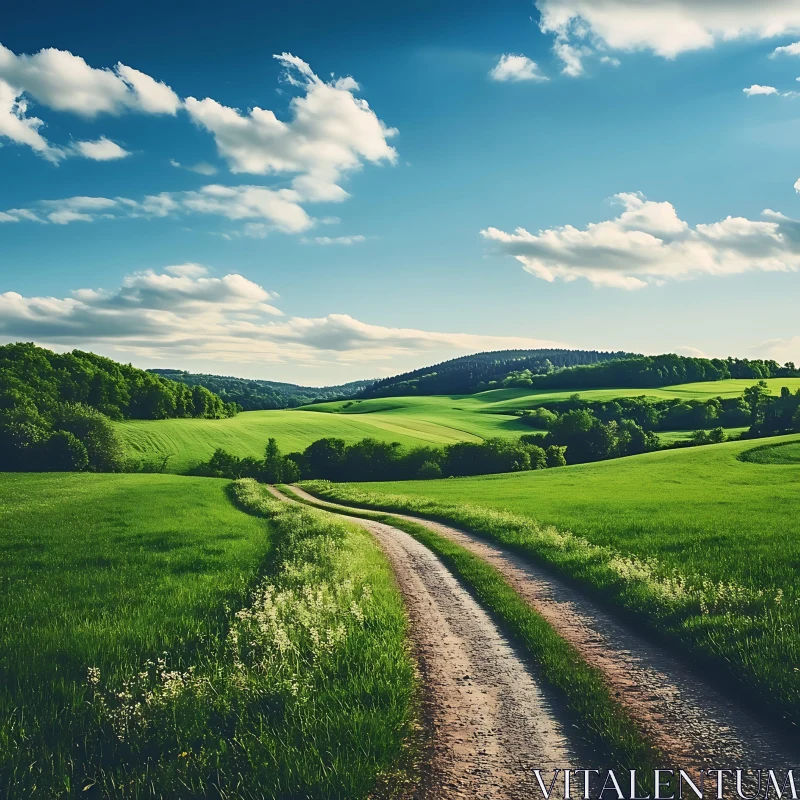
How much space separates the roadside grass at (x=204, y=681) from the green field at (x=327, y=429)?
71.4 meters

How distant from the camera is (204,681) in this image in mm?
7094

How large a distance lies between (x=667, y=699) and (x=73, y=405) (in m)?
83.7

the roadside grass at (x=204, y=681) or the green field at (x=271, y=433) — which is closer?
the roadside grass at (x=204, y=681)

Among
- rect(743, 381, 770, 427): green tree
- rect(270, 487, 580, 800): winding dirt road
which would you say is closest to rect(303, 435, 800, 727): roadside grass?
rect(270, 487, 580, 800): winding dirt road

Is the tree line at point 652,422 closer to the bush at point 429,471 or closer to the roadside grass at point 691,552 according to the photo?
the bush at point 429,471

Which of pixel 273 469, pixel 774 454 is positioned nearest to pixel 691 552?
pixel 774 454

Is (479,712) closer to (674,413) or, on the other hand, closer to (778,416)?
(778,416)

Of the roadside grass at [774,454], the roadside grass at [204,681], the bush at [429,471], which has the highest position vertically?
the roadside grass at [204,681]

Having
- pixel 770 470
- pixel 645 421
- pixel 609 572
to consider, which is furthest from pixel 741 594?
pixel 645 421

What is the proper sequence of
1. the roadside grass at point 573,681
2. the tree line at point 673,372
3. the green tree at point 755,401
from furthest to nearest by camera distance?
the tree line at point 673,372 → the green tree at point 755,401 → the roadside grass at point 573,681

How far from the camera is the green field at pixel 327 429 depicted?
85.0 meters

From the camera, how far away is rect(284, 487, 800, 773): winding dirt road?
5.84 metres

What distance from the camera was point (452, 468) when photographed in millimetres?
81375

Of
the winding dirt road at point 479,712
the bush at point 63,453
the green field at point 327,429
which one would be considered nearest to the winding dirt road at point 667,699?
the winding dirt road at point 479,712
